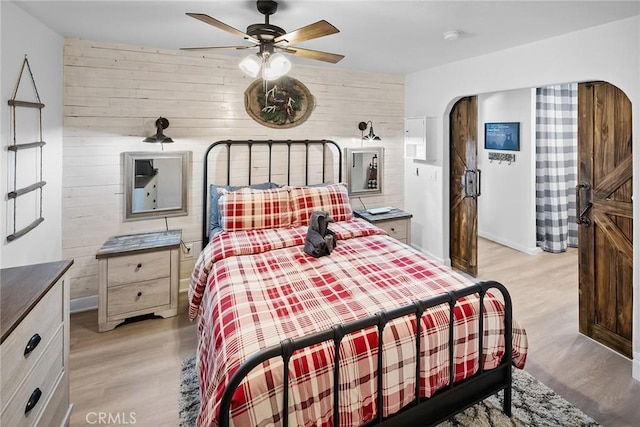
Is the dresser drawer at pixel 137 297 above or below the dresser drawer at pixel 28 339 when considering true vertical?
below

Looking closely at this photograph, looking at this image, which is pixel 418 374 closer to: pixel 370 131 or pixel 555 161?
pixel 370 131

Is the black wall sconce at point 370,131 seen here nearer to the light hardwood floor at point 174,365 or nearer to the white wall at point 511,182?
the white wall at point 511,182

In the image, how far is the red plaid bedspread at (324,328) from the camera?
139cm

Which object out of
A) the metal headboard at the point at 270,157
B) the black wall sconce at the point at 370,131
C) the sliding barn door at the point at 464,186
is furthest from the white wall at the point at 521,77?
the metal headboard at the point at 270,157

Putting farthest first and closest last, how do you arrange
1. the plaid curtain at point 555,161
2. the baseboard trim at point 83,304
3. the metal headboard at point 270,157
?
the plaid curtain at point 555,161, the metal headboard at point 270,157, the baseboard trim at point 83,304

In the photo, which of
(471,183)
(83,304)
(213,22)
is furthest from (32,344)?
(471,183)

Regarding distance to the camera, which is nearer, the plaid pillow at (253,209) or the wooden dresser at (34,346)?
the wooden dresser at (34,346)

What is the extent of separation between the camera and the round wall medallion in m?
3.70

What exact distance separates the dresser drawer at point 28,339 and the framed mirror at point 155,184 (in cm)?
173

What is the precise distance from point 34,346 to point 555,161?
18.8 feet

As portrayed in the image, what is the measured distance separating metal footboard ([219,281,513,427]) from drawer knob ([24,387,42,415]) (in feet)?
2.75

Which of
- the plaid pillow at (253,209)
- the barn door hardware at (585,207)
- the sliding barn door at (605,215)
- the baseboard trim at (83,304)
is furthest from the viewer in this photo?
the baseboard trim at (83,304)

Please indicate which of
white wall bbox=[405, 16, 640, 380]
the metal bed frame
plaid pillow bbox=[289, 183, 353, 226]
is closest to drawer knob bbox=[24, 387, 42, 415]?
the metal bed frame

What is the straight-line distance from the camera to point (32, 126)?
2.47 m
